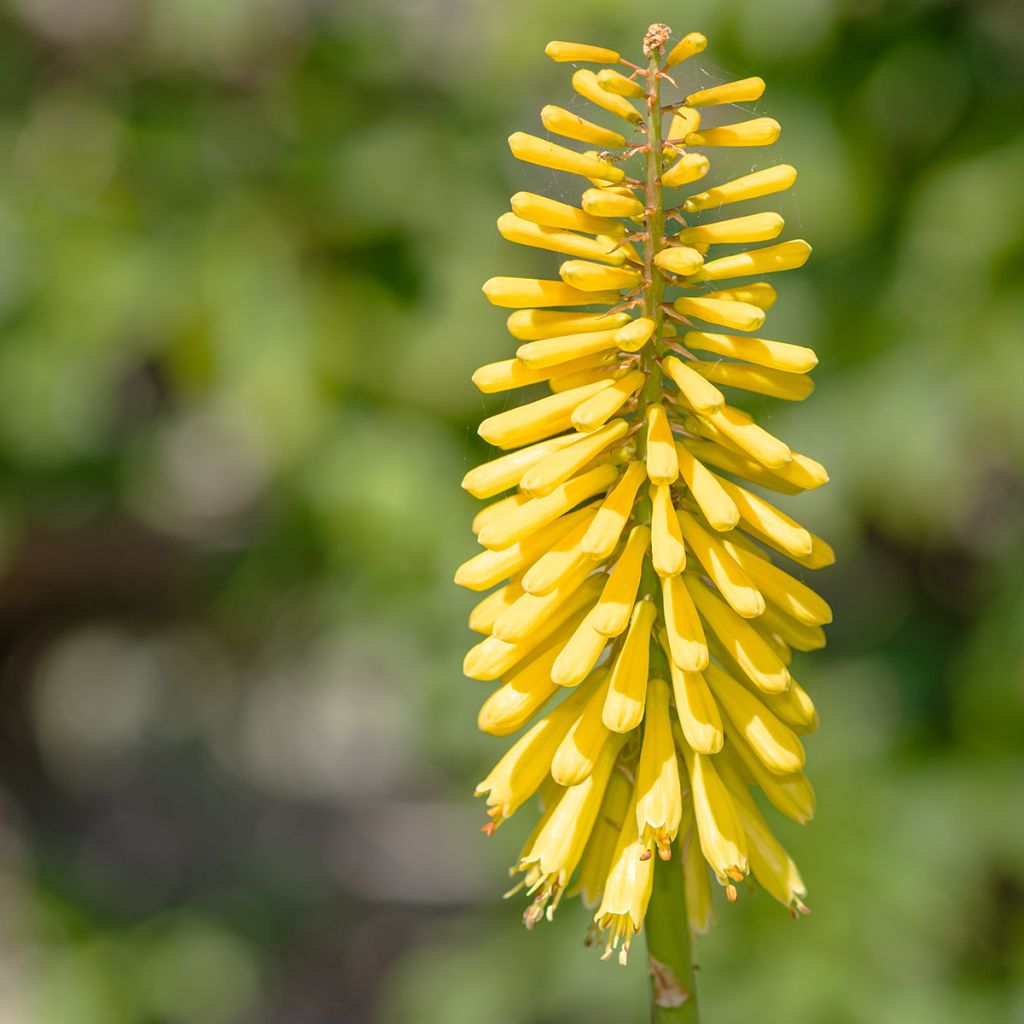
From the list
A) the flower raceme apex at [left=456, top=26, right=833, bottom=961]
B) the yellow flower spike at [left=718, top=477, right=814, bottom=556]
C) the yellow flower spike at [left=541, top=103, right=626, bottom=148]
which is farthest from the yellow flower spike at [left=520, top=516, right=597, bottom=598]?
the yellow flower spike at [left=541, top=103, right=626, bottom=148]

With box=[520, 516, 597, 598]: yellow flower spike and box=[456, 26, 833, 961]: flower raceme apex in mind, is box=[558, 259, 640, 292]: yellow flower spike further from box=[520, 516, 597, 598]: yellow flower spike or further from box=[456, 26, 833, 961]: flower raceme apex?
box=[520, 516, 597, 598]: yellow flower spike

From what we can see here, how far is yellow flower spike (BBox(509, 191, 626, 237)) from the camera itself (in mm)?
1694

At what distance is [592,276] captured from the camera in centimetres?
169

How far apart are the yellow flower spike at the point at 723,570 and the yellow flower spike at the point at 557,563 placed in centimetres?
15

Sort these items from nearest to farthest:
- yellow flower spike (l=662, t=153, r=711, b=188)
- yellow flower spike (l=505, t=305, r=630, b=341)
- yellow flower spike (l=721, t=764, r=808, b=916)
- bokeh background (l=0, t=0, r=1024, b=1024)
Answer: yellow flower spike (l=662, t=153, r=711, b=188), yellow flower spike (l=505, t=305, r=630, b=341), yellow flower spike (l=721, t=764, r=808, b=916), bokeh background (l=0, t=0, r=1024, b=1024)

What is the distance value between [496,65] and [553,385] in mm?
3089

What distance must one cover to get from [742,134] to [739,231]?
13 cm

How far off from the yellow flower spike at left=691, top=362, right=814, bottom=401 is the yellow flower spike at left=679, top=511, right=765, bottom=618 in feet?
0.70

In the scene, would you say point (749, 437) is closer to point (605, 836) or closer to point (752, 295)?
point (752, 295)

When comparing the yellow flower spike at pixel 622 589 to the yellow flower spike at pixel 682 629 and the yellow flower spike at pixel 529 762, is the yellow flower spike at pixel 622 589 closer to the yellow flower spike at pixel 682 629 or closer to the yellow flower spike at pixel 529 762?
the yellow flower spike at pixel 682 629

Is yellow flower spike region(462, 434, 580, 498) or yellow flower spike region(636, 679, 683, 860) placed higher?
yellow flower spike region(462, 434, 580, 498)

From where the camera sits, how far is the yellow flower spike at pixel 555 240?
174 cm

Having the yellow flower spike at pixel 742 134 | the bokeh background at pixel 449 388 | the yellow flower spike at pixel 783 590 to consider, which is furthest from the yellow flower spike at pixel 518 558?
the bokeh background at pixel 449 388

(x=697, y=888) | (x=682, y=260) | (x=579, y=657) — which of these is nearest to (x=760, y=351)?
(x=682, y=260)
